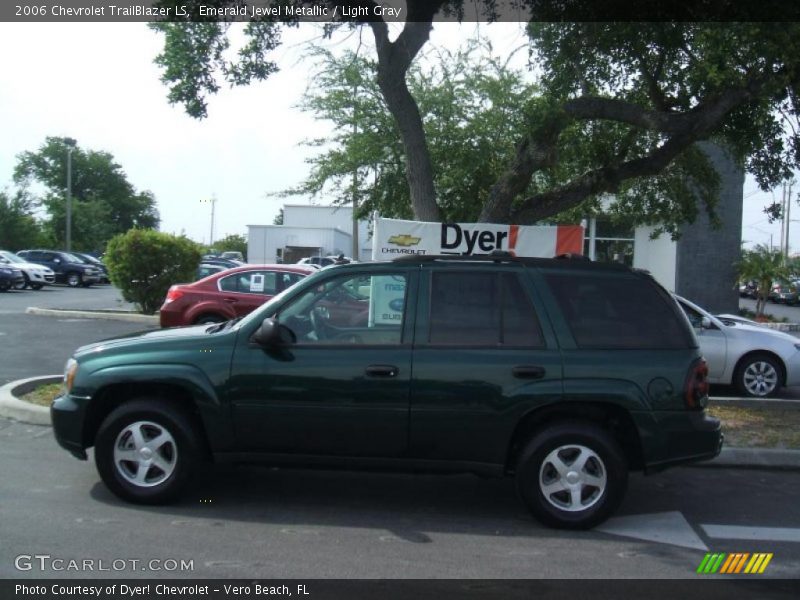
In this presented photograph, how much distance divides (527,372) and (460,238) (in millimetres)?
4372

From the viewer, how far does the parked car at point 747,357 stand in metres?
10.3

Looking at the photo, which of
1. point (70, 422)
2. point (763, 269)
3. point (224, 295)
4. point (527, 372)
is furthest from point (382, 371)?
point (763, 269)

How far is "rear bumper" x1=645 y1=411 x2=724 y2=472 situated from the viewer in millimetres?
5383

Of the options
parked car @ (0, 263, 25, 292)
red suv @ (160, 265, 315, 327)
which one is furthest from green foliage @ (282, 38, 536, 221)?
parked car @ (0, 263, 25, 292)

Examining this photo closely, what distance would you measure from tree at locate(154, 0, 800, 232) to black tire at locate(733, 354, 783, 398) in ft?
8.39

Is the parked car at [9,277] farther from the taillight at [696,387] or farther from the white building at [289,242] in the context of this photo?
the taillight at [696,387]

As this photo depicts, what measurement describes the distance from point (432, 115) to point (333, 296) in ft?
40.9

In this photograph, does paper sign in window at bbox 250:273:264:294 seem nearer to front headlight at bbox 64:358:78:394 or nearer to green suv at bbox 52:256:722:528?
front headlight at bbox 64:358:78:394

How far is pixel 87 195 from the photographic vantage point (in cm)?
8750

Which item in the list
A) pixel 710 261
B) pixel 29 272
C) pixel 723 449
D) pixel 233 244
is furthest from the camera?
pixel 233 244

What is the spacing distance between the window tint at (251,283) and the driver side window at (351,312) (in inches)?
323

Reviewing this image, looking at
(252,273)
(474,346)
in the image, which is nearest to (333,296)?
(474,346)

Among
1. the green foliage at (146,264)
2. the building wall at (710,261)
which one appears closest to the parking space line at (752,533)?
the green foliage at (146,264)

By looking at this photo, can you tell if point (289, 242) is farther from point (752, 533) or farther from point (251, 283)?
point (752, 533)
